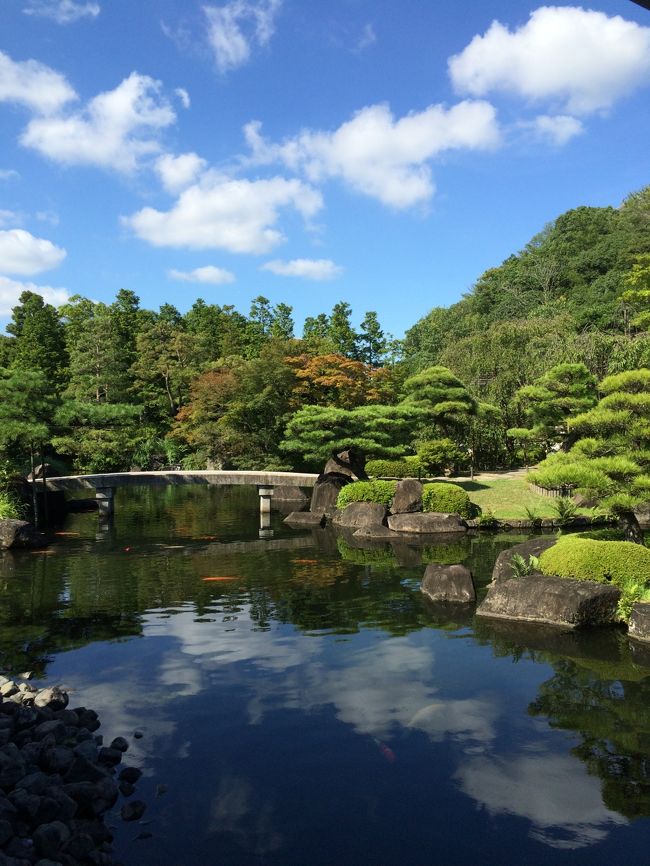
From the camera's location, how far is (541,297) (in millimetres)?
57812

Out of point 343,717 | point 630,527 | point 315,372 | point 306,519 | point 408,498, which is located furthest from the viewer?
point 315,372

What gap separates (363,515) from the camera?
74.7ft

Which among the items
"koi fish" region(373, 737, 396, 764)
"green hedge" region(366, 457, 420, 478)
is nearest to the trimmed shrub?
"green hedge" region(366, 457, 420, 478)

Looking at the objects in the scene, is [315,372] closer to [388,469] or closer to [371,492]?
[388,469]

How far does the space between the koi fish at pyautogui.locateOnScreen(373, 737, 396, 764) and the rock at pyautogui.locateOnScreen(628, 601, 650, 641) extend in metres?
5.77

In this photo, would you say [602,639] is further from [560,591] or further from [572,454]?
[572,454]

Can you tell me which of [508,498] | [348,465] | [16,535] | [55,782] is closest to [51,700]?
[55,782]

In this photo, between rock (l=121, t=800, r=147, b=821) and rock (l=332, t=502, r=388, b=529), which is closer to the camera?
rock (l=121, t=800, r=147, b=821)

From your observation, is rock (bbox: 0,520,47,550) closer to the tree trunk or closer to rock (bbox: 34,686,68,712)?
rock (bbox: 34,686,68,712)

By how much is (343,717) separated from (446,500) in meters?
15.3

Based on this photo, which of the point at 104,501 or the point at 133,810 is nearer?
the point at 133,810

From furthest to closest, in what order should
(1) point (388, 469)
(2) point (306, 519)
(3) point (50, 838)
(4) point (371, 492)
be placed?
(1) point (388, 469), (2) point (306, 519), (4) point (371, 492), (3) point (50, 838)

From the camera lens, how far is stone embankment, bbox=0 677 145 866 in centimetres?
518

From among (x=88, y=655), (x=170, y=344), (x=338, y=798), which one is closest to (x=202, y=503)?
(x=170, y=344)
